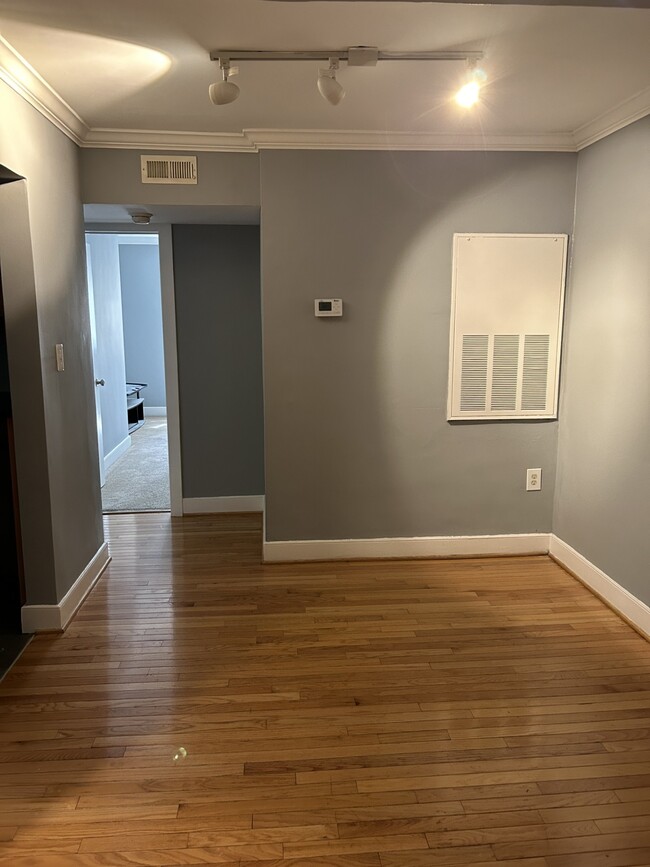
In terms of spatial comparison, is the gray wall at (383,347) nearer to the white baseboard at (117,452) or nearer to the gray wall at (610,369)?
the gray wall at (610,369)

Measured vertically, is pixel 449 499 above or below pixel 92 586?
above

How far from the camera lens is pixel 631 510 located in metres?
2.92

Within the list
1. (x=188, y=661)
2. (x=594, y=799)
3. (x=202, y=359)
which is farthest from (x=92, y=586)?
(x=594, y=799)

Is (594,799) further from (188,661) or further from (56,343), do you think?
(56,343)

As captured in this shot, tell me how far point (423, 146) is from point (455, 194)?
1.00 ft

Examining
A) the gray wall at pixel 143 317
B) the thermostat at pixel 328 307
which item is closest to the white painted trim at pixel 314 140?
the thermostat at pixel 328 307

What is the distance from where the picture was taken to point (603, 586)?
10.3 feet

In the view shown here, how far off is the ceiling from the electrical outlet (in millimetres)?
1807

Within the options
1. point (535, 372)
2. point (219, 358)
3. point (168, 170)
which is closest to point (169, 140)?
point (168, 170)

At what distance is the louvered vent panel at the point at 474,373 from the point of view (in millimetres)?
3498

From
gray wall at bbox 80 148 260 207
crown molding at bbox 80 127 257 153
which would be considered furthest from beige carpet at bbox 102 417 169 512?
crown molding at bbox 80 127 257 153

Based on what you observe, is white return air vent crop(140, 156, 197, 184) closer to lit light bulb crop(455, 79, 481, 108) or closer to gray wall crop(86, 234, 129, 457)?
lit light bulb crop(455, 79, 481, 108)

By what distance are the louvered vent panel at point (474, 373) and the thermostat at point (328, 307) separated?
73 centimetres

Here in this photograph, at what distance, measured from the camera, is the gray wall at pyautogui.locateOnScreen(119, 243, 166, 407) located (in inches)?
359
